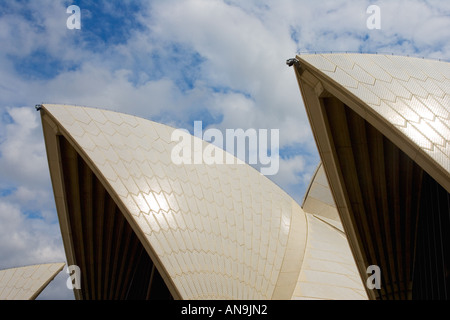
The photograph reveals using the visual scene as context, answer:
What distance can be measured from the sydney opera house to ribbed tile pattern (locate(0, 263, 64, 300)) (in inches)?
101

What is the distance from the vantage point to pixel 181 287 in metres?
10.8

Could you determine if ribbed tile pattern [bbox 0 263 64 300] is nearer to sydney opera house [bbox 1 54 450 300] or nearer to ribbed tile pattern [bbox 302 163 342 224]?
sydney opera house [bbox 1 54 450 300]

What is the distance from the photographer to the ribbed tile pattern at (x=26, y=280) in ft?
59.8

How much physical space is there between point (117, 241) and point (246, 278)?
6646mm

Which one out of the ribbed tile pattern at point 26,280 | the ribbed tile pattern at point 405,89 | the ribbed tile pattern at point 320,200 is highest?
the ribbed tile pattern at point 320,200

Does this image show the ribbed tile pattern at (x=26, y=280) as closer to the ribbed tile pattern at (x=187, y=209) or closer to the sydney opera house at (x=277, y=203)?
the sydney opera house at (x=277, y=203)

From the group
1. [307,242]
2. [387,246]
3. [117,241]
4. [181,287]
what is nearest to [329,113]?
[387,246]

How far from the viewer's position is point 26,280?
1911 cm

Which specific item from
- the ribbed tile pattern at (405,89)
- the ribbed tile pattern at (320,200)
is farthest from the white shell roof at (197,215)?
the ribbed tile pattern at (405,89)

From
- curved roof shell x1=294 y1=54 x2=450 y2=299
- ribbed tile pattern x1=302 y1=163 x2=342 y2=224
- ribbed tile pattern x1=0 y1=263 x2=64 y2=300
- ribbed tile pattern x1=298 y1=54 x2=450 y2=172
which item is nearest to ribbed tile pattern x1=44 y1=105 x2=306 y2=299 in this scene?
curved roof shell x1=294 y1=54 x2=450 y2=299

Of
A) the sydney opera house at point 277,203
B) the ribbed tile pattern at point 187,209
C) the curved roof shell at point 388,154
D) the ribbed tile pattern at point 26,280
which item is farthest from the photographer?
the ribbed tile pattern at point 26,280

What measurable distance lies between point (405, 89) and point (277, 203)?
1022 cm

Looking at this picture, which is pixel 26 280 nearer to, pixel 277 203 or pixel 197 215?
pixel 197 215

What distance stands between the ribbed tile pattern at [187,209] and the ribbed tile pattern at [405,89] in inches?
248
